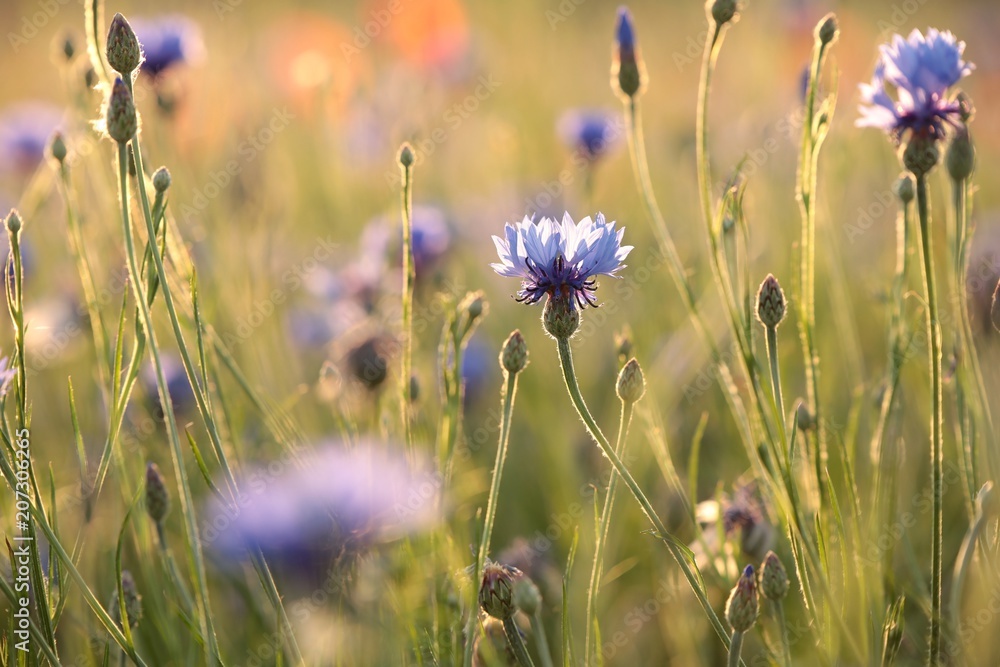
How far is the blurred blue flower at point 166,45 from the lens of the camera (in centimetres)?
193

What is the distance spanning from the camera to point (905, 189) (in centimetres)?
114

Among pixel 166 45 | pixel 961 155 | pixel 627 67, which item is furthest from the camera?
pixel 166 45

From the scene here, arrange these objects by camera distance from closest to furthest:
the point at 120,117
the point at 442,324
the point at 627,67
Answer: the point at 120,117
the point at 627,67
the point at 442,324

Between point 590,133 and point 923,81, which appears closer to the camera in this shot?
point 923,81

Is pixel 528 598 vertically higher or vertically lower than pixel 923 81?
lower

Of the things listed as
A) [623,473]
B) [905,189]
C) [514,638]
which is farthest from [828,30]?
[514,638]

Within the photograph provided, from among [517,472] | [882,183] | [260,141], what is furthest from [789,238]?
[260,141]

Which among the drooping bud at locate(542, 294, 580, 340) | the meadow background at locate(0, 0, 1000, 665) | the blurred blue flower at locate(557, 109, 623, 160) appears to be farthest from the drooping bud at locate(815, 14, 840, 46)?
the blurred blue flower at locate(557, 109, 623, 160)

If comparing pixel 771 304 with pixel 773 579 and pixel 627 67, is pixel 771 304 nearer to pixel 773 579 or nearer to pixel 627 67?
pixel 773 579

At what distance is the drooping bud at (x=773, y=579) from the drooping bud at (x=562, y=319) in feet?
1.07

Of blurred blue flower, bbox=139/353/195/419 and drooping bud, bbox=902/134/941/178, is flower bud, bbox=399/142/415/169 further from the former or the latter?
blurred blue flower, bbox=139/353/195/419

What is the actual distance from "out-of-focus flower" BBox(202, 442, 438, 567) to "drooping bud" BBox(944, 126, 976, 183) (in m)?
0.72

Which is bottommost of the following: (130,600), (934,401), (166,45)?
(130,600)

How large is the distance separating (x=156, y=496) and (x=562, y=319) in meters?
0.59
